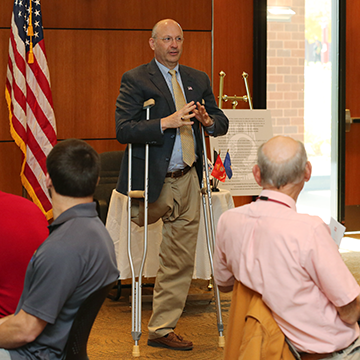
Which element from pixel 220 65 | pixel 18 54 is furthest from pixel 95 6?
pixel 220 65

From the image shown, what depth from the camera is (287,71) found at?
20.7ft

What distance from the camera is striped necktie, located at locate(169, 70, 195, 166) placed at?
3014 millimetres

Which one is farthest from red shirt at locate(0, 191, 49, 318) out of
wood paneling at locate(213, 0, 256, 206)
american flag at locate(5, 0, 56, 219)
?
wood paneling at locate(213, 0, 256, 206)

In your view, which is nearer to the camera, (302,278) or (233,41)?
(302,278)

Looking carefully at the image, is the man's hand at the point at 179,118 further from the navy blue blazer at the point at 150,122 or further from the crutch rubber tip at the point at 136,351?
the crutch rubber tip at the point at 136,351

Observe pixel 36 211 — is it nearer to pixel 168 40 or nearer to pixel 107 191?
pixel 168 40

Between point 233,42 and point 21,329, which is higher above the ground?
point 233,42

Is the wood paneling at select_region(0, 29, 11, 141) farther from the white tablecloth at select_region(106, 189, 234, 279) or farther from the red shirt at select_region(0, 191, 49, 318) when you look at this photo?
the red shirt at select_region(0, 191, 49, 318)

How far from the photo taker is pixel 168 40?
3025 millimetres

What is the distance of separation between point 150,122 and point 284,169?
1404 millimetres

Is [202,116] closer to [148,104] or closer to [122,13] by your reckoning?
[148,104]

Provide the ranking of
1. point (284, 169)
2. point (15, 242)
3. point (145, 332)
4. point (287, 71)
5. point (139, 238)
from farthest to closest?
point (287, 71)
point (139, 238)
point (145, 332)
point (15, 242)
point (284, 169)

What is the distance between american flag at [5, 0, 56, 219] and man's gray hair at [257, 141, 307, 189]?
3316 mm

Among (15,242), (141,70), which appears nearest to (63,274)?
→ (15,242)
